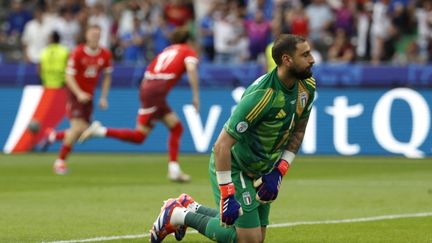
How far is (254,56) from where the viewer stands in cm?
2714

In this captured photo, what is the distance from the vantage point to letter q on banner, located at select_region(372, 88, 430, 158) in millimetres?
22281

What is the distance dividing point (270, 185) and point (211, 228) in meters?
0.74

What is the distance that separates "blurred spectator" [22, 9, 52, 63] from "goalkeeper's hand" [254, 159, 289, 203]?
2080cm

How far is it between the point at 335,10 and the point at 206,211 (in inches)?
755

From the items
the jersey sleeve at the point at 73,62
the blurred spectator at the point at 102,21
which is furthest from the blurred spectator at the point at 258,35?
the jersey sleeve at the point at 73,62

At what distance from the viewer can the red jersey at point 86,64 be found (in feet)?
63.7

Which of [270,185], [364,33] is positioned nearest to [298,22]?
[364,33]

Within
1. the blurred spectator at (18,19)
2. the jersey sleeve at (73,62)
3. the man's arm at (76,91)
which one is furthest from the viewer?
the blurred spectator at (18,19)

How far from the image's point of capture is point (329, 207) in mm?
13336

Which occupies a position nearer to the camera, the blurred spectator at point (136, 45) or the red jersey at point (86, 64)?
the red jersey at point (86, 64)

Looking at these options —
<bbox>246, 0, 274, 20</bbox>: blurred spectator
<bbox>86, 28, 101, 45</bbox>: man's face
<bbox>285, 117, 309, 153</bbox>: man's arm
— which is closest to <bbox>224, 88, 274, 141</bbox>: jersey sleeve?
<bbox>285, 117, 309, 153</bbox>: man's arm

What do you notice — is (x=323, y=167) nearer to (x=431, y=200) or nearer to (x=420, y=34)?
(x=431, y=200)

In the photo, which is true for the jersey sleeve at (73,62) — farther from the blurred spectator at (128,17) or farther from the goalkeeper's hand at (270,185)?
the goalkeeper's hand at (270,185)

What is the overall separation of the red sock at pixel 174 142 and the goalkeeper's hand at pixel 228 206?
866 cm
